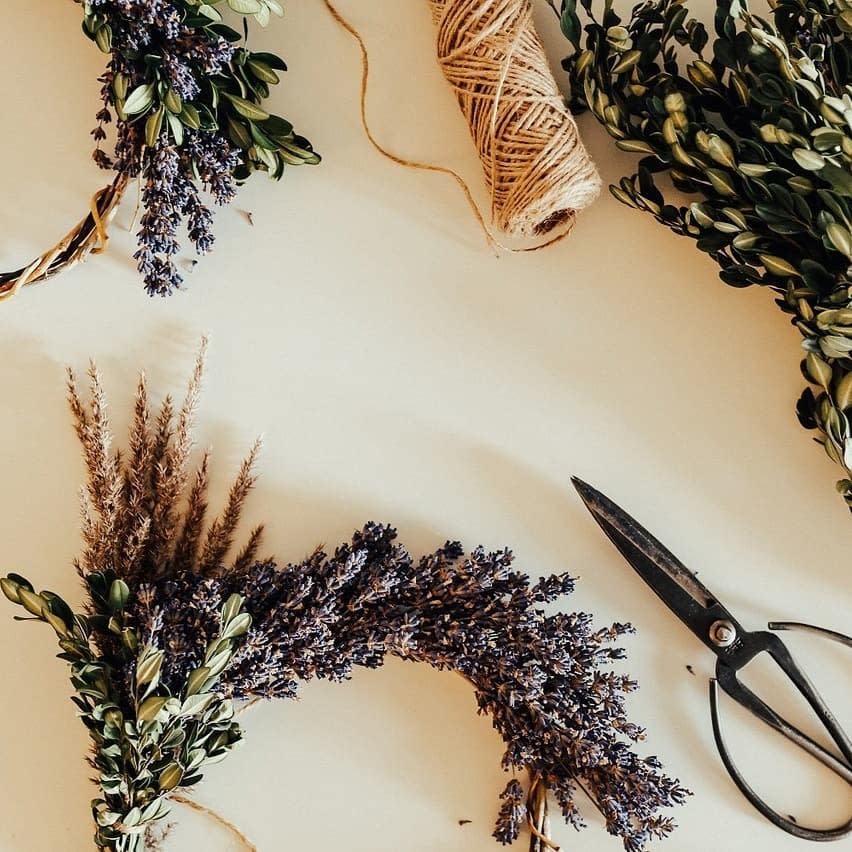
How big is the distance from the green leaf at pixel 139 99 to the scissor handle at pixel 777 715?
3.77ft

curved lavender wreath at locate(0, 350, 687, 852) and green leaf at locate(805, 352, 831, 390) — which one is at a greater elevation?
green leaf at locate(805, 352, 831, 390)

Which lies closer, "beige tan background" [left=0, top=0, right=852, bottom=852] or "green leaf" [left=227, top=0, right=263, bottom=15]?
"green leaf" [left=227, top=0, right=263, bottom=15]

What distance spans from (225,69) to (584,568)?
0.92 metres

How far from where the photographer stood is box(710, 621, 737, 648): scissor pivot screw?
1.26 metres

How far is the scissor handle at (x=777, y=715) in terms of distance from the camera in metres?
1.27

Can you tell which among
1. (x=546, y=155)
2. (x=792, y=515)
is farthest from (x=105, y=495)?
(x=792, y=515)

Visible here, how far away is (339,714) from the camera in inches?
54.1

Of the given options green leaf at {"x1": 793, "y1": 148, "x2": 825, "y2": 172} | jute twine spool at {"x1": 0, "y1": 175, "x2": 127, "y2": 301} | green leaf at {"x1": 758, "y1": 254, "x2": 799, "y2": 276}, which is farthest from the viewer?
jute twine spool at {"x1": 0, "y1": 175, "x2": 127, "y2": 301}

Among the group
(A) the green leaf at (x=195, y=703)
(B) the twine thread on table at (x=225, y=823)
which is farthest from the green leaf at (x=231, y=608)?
(B) the twine thread on table at (x=225, y=823)

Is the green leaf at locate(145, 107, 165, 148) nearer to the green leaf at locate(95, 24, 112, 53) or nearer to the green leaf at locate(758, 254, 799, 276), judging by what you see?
the green leaf at locate(95, 24, 112, 53)

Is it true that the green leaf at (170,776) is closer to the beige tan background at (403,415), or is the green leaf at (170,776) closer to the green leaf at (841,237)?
the beige tan background at (403,415)

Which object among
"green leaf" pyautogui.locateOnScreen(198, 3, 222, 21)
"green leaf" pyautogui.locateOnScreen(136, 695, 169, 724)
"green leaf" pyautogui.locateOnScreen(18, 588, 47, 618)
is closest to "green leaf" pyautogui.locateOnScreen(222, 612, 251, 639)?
"green leaf" pyautogui.locateOnScreen(136, 695, 169, 724)

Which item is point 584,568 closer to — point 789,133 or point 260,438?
point 260,438

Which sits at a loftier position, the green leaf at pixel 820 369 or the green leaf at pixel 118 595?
the green leaf at pixel 820 369
